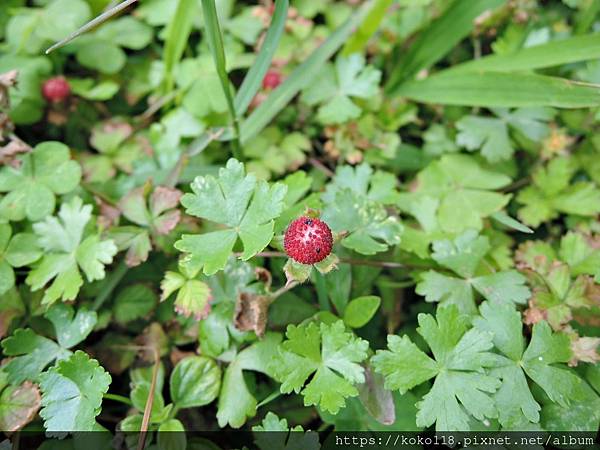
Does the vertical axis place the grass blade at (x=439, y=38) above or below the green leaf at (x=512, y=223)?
above

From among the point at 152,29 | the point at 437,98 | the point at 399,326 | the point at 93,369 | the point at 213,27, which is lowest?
the point at 399,326

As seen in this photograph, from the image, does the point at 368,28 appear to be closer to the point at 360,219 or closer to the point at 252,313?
the point at 360,219

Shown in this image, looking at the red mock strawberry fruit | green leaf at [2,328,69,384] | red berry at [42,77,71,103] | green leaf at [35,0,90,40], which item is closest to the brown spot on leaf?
the red mock strawberry fruit

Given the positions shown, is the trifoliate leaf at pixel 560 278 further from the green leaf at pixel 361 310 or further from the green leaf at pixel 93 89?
the green leaf at pixel 93 89

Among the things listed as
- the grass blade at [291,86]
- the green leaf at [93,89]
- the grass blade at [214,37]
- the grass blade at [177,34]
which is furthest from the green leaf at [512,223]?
the green leaf at [93,89]

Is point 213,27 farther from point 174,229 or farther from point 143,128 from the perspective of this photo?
point 143,128

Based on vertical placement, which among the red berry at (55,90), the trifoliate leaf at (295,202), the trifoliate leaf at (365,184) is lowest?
the trifoliate leaf at (365,184)

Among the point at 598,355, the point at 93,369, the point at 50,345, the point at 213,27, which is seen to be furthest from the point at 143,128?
the point at 598,355
